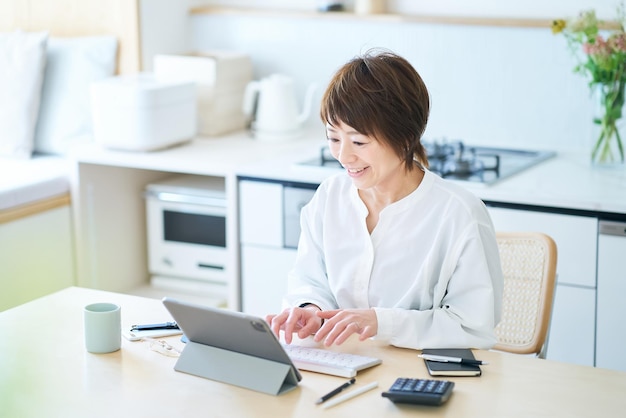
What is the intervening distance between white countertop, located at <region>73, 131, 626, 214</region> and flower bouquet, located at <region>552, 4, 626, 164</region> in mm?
81

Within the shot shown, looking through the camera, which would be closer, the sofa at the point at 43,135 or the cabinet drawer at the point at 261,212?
the cabinet drawer at the point at 261,212

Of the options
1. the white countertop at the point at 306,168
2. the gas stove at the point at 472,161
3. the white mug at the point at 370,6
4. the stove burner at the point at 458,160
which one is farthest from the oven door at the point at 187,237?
the white mug at the point at 370,6

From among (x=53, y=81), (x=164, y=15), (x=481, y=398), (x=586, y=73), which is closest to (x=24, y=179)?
(x=53, y=81)

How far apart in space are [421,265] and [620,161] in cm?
129

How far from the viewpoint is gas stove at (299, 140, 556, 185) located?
281 cm

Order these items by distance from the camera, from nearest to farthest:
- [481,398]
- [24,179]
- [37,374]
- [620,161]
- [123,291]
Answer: [481,398], [37,374], [620,161], [24,179], [123,291]

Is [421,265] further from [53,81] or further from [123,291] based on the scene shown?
[53,81]

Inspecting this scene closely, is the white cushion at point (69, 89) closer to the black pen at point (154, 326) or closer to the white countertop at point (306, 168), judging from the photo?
the white countertop at point (306, 168)

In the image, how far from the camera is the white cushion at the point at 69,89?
11.7ft

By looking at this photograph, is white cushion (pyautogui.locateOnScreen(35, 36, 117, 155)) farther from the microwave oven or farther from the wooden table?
the wooden table

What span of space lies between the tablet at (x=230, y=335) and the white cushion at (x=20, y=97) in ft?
6.74

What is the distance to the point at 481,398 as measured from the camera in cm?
153

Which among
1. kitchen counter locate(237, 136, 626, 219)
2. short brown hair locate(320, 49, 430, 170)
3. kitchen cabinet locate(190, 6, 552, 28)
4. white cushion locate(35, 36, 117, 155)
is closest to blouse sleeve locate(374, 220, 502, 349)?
short brown hair locate(320, 49, 430, 170)

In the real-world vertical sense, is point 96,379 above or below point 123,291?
above
